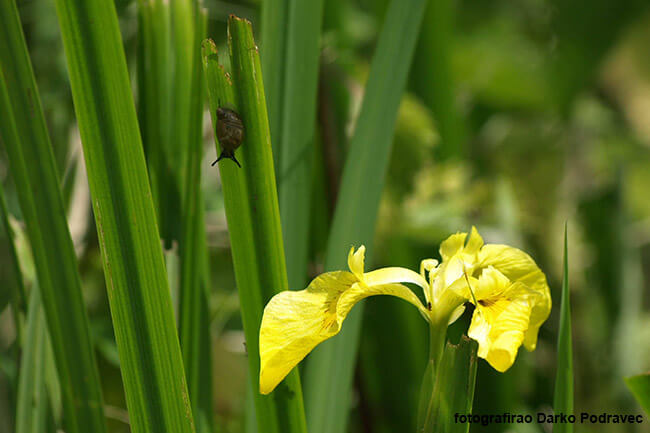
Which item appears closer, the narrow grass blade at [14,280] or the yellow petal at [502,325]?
the yellow petal at [502,325]

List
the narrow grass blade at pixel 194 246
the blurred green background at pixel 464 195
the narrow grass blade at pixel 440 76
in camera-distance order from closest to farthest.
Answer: the narrow grass blade at pixel 194 246 → the blurred green background at pixel 464 195 → the narrow grass blade at pixel 440 76

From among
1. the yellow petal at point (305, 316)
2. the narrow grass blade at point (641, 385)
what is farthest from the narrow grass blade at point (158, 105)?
the narrow grass blade at point (641, 385)

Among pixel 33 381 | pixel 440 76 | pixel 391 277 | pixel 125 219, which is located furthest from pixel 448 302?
pixel 440 76

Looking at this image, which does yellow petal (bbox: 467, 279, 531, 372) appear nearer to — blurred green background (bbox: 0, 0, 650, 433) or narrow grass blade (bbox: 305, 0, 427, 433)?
narrow grass blade (bbox: 305, 0, 427, 433)

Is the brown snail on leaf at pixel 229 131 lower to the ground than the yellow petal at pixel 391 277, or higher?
higher

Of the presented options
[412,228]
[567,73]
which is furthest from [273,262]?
[567,73]

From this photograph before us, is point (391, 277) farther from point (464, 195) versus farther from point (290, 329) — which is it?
point (464, 195)

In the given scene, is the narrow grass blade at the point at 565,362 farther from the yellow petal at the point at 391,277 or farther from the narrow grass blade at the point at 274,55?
the narrow grass blade at the point at 274,55

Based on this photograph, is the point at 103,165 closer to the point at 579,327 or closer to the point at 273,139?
the point at 273,139
